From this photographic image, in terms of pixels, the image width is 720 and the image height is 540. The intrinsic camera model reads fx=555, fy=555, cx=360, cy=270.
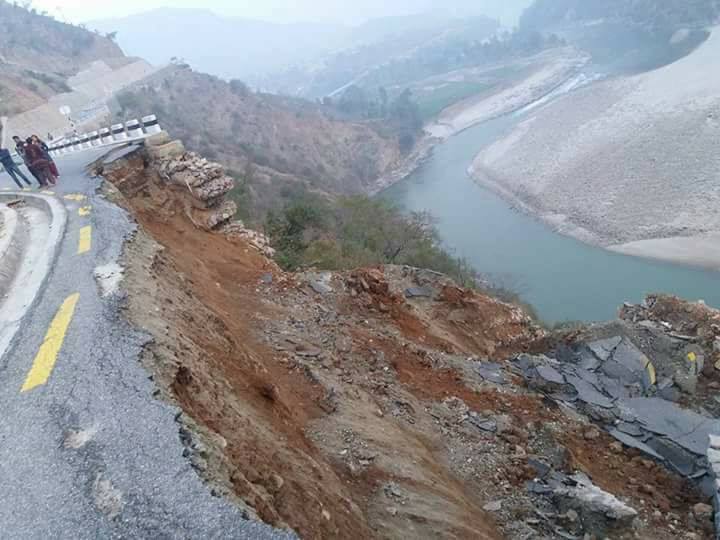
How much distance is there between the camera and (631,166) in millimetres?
44031

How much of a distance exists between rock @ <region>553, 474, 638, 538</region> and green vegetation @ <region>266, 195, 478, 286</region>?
11.0 m

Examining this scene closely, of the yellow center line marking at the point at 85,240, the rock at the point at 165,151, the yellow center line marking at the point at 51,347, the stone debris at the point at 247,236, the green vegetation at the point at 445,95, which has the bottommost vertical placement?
the green vegetation at the point at 445,95

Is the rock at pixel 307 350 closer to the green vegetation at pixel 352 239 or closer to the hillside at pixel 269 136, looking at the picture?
the green vegetation at pixel 352 239

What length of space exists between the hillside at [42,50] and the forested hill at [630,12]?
97568 millimetres

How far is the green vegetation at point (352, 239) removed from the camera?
21328 millimetres

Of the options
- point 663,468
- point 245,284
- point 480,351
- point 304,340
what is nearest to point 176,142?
point 245,284

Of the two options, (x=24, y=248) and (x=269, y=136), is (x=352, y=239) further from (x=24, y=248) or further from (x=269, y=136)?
(x=269, y=136)

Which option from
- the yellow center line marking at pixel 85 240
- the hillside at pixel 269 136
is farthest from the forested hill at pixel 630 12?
the yellow center line marking at pixel 85 240

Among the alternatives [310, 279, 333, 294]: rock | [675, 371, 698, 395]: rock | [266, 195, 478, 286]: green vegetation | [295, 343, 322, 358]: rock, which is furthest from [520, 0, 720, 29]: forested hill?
[295, 343, 322, 358]: rock

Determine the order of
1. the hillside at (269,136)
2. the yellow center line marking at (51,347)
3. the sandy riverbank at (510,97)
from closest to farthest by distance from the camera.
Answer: the yellow center line marking at (51,347), the hillside at (269,136), the sandy riverbank at (510,97)

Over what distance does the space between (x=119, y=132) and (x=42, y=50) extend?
71784mm

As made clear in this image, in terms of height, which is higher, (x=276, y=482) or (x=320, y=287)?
(x=276, y=482)

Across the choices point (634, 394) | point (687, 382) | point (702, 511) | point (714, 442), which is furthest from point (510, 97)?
point (702, 511)

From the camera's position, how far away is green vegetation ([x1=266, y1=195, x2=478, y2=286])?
840 inches
